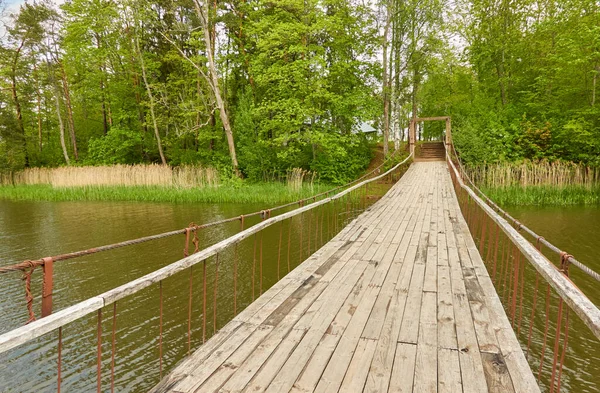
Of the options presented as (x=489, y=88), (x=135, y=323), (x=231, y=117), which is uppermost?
(x=489, y=88)

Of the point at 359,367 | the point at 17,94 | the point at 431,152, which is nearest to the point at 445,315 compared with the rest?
the point at 359,367

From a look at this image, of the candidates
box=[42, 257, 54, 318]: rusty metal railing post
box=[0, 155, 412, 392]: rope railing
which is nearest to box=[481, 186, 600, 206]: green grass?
box=[0, 155, 412, 392]: rope railing

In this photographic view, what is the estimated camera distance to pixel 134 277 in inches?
252

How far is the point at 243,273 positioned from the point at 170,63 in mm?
21755

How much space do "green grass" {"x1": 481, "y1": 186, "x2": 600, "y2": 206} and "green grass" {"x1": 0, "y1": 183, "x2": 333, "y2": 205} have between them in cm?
792

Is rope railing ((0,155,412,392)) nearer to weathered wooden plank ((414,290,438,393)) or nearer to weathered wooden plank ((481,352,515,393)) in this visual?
weathered wooden plank ((414,290,438,393))

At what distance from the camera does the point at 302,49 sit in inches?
637

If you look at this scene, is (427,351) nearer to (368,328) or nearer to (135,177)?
(368,328)

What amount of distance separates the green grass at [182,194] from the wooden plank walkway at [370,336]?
1047 centimetres

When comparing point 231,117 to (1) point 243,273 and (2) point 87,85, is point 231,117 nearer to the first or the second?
(2) point 87,85

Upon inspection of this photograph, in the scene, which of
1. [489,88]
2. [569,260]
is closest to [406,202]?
[569,260]

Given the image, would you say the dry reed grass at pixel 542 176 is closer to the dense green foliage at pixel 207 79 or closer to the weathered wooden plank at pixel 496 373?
the dense green foliage at pixel 207 79

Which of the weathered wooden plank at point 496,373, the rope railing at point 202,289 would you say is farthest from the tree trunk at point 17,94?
the weathered wooden plank at point 496,373

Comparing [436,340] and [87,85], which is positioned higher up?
[87,85]
